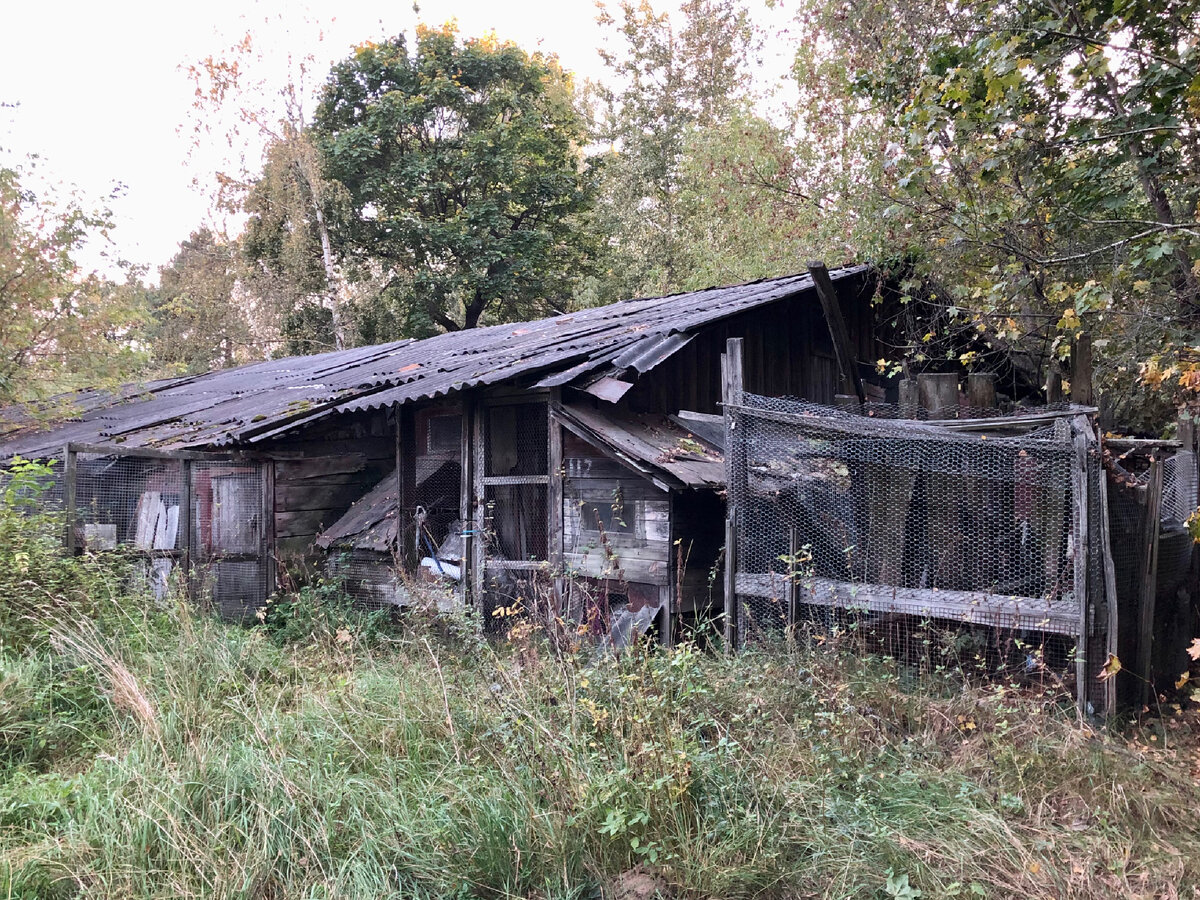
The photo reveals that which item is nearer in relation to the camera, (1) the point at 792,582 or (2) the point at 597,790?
(2) the point at 597,790

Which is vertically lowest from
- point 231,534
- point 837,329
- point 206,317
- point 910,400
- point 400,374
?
point 231,534

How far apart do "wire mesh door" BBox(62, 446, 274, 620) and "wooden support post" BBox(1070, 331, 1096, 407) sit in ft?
24.7

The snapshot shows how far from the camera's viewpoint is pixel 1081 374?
18.3 feet

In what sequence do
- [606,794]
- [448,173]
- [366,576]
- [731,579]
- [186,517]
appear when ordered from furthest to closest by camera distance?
[448,173], [366,576], [186,517], [731,579], [606,794]

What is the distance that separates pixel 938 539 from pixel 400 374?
6.29 m

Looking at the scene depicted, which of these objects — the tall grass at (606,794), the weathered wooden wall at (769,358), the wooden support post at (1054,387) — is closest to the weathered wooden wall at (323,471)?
the weathered wooden wall at (769,358)

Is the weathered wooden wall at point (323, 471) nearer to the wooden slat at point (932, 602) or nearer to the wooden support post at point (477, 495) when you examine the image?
the wooden support post at point (477, 495)

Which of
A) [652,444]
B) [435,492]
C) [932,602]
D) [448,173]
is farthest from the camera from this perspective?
[448,173]

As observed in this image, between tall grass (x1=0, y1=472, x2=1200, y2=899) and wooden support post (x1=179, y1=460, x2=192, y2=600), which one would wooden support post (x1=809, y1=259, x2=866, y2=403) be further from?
wooden support post (x1=179, y1=460, x2=192, y2=600)

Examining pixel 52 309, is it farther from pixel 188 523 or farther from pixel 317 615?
pixel 317 615

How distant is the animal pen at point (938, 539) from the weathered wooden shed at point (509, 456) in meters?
0.95

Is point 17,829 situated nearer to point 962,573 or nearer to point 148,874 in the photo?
point 148,874

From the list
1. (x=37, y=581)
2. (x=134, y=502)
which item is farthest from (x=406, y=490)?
(x=134, y=502)

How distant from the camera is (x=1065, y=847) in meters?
3.11
